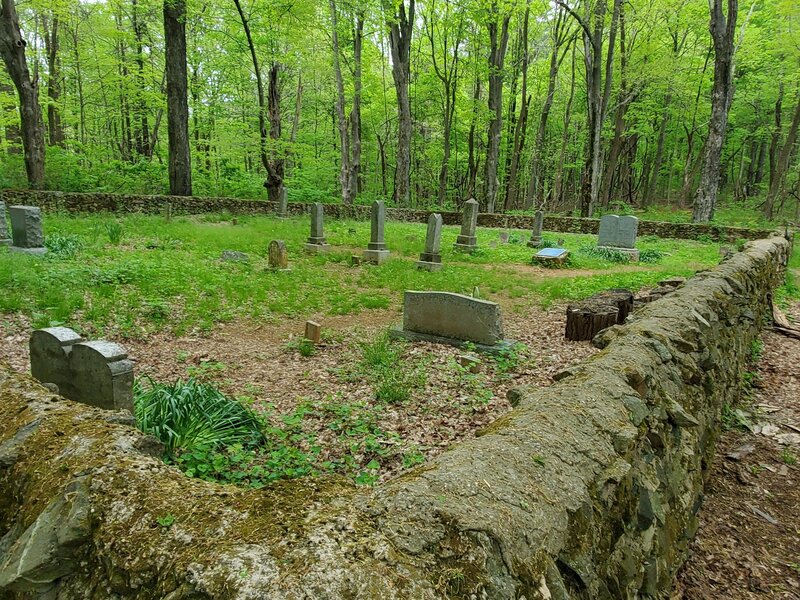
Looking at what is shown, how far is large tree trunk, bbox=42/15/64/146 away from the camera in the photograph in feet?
72.1

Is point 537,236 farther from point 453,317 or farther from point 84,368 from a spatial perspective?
point 84,368

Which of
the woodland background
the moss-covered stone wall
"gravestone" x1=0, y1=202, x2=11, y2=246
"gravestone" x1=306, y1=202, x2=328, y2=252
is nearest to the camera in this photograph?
the moss-covered stone wall

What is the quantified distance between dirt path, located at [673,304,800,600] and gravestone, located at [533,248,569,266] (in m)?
7.64

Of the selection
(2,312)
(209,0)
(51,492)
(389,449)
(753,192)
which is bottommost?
(389,449)

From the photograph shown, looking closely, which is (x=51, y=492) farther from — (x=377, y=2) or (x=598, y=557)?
(x=377, y=2)

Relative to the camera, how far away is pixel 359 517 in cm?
132

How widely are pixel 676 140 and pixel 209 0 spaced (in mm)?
30900

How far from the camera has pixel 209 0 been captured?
19797 millimetres

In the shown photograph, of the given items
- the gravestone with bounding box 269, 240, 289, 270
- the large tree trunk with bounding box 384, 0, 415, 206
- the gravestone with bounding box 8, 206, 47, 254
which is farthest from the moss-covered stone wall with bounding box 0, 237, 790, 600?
the large tree trunk with bounding box 384, 0, 415, 206

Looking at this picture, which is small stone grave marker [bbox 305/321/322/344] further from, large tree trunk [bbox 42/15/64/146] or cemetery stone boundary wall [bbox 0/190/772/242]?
large tree trunk [bbox 42/15/64/146]

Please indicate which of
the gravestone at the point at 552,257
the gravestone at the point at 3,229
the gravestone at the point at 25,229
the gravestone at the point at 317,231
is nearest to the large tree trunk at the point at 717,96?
the gravestone at the point at 552,257

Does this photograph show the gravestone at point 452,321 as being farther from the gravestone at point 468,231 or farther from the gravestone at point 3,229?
the gravestone at point 3,229

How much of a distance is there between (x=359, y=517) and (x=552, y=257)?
12.3 metres

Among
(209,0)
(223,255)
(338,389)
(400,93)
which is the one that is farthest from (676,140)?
(338,389)
